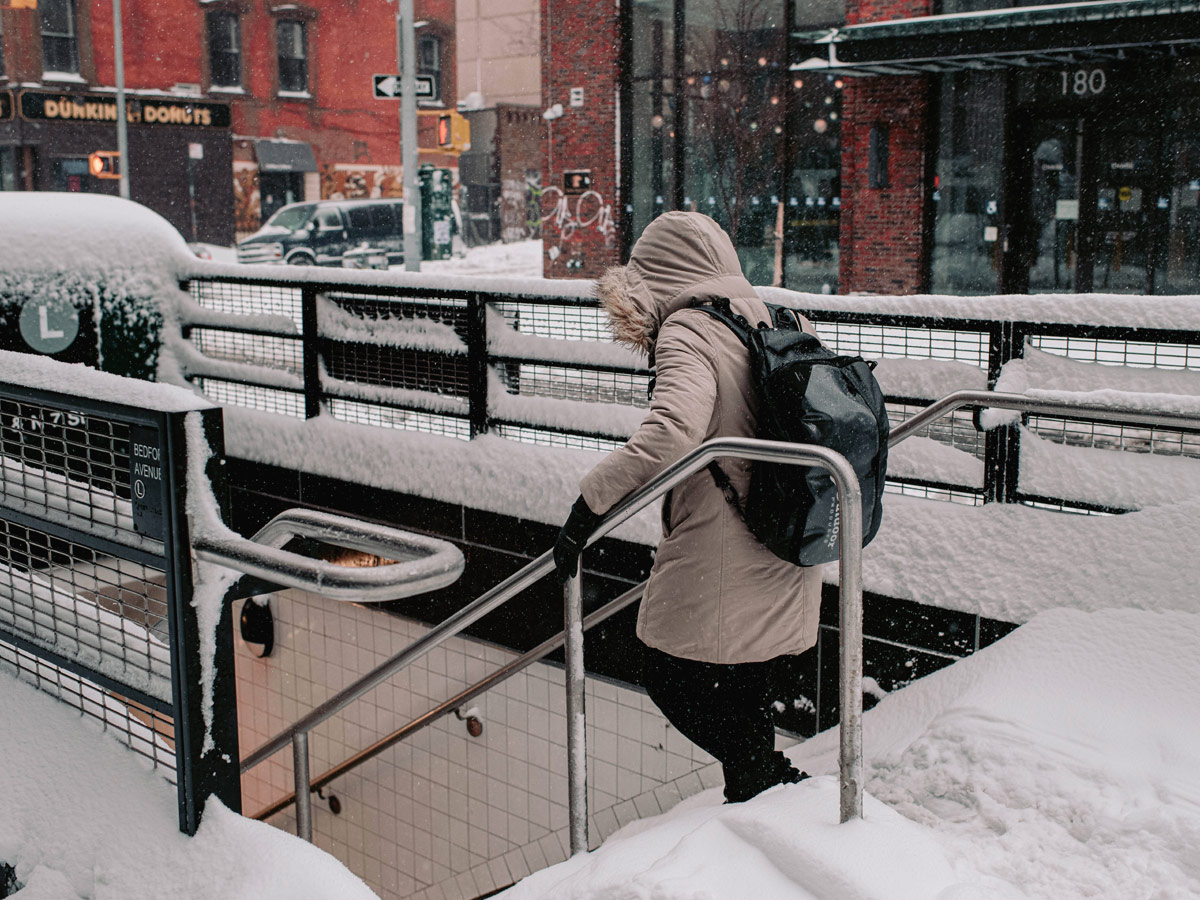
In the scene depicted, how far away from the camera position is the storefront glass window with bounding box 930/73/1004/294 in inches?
575

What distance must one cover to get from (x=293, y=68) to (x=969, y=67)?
87.2ft

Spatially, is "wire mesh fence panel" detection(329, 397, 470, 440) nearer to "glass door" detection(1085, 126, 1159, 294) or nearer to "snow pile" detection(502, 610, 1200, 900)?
"snow pile" detection(502, 610, 1200, 900)

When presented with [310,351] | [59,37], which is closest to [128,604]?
[310,351]

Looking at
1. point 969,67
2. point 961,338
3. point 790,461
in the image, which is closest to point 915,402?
point 961,338

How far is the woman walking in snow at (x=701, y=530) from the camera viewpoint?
290 cm

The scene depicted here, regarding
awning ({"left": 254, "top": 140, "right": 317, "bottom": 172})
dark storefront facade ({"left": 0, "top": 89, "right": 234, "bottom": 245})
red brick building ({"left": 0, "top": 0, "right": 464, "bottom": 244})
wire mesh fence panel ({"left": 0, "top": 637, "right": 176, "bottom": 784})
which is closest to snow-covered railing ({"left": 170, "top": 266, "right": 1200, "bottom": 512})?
wire mesh fence panel ({"left": 0, "top": 637, "right": 176, "bottom": 784})

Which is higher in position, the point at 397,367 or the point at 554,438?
the point at 397,367

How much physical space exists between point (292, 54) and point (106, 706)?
1425 inches

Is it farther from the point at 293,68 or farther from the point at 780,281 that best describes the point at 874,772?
the point at 293,68

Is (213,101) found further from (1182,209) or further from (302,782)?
(302,782)

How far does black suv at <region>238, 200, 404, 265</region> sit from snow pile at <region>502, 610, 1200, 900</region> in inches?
1021

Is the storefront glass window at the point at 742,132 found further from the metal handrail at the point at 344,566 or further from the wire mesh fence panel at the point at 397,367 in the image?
the metal handrail at the point at 344,566

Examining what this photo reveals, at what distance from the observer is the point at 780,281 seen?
16.8 meters

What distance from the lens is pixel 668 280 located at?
10.2 feet
